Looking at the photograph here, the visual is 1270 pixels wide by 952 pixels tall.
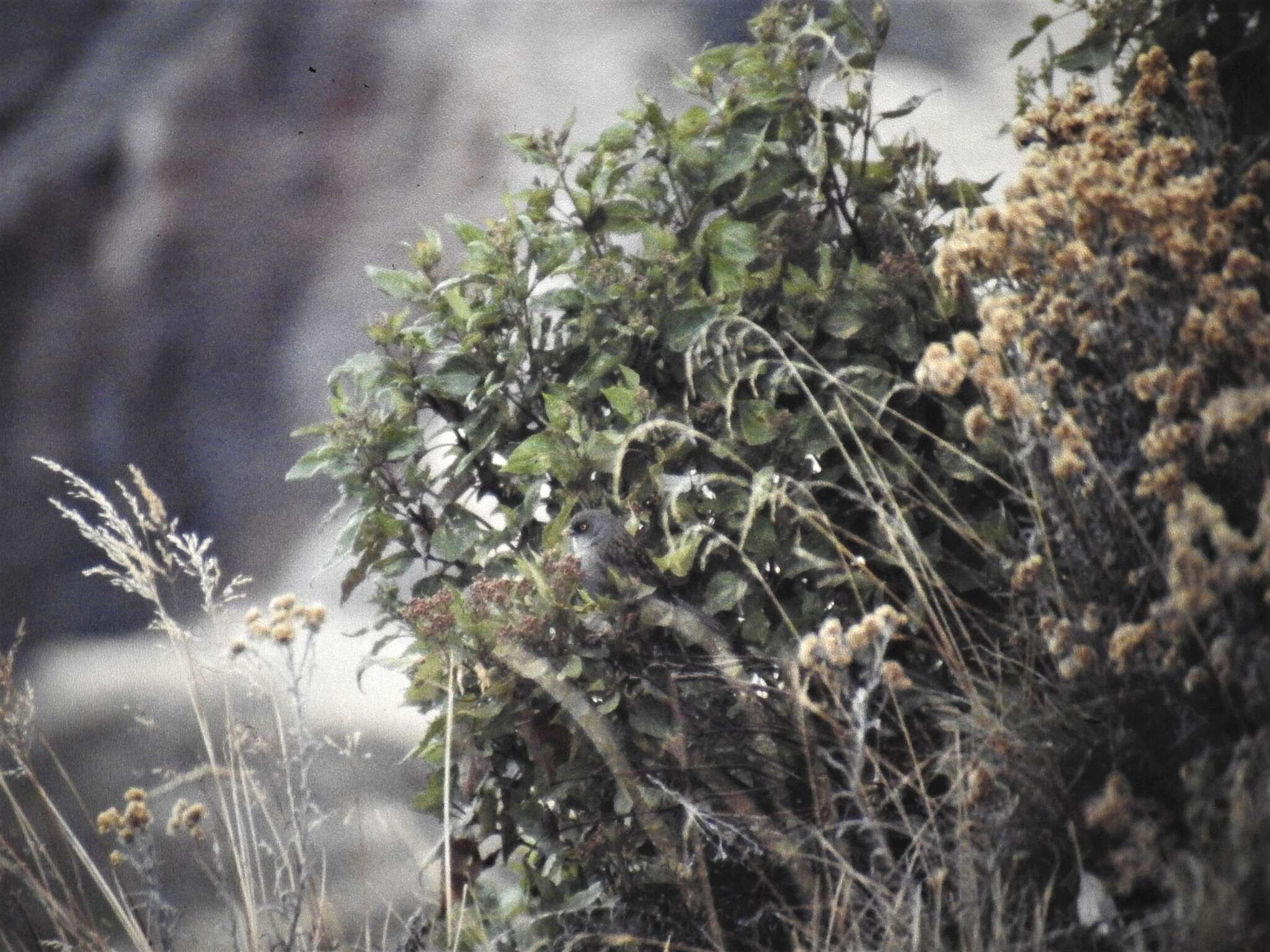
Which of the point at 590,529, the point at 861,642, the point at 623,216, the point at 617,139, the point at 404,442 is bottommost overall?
the point at 861,642

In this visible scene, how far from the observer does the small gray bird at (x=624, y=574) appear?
159 cm

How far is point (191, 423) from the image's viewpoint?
2957 millimetres

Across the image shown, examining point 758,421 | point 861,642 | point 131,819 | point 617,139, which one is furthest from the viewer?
point 617,139

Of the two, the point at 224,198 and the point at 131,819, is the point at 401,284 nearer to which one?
the point at 131,819

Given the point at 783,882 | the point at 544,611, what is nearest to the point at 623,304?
the point at 544,611

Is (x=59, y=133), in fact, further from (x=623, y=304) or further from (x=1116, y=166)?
(x=1116, y=166)

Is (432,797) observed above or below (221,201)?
below

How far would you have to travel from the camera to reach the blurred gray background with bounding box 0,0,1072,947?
2748mm

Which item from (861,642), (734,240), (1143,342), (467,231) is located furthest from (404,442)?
(1143,342)

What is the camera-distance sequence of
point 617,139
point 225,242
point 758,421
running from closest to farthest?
point 758,421 → point 617,139 → point 225,242

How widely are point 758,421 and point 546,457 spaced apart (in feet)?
1.03

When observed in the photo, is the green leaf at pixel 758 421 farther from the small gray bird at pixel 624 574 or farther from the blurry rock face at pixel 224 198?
the blurry rock face at pixel 224 198

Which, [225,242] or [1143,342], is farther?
[225,242]

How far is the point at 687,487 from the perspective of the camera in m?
1.69
